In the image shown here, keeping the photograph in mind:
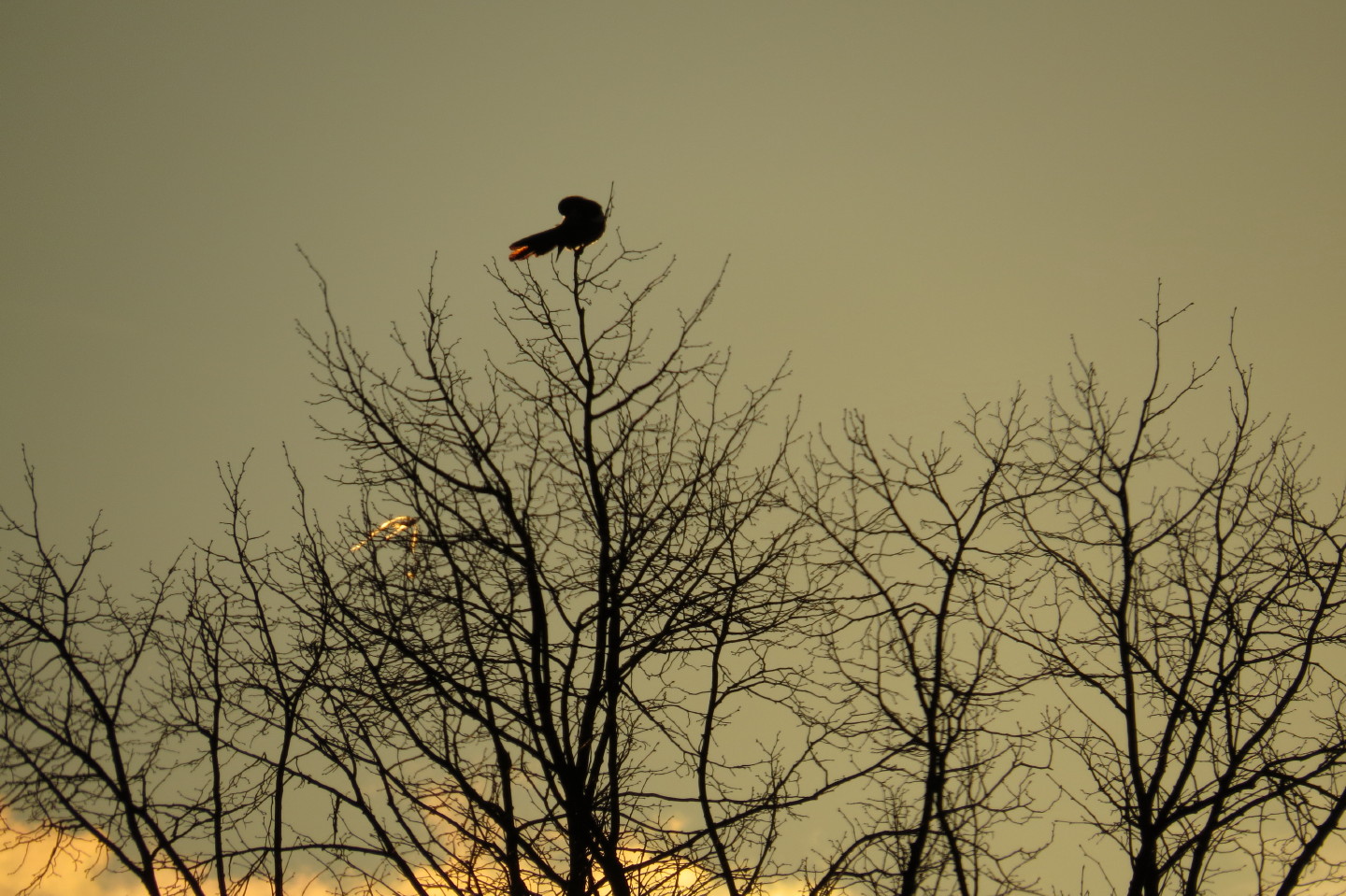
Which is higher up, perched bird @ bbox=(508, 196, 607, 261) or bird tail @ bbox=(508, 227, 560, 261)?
bird tail @ bbox=(508, 227, 560, 261)

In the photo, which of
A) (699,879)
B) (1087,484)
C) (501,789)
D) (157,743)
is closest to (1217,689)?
(1087,484)

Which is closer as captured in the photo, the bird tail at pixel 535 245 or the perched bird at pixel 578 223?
the perched bird at pixel 578 223

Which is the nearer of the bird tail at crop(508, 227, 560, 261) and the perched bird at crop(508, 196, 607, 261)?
the perched bird at crop(508, 196, 607, 261)

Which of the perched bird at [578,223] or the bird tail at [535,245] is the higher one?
the bird tail at [535,245]

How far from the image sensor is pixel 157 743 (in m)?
7.26

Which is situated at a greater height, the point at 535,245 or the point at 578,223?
the point at 535,245

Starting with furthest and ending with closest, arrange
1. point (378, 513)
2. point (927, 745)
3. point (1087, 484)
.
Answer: point (1087, 484) < point (378, 513) < point (927, 745)

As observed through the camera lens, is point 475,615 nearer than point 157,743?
Yes

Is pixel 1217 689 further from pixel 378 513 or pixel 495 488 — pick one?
pixel 378 513

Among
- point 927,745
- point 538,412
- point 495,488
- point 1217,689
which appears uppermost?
point 538,412

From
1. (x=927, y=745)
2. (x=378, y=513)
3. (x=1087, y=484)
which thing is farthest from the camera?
(x=1087, y=484)

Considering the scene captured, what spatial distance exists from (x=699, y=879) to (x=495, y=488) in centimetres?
237

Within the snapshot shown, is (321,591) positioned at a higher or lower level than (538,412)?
lower

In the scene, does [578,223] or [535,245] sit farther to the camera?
[535,245]
